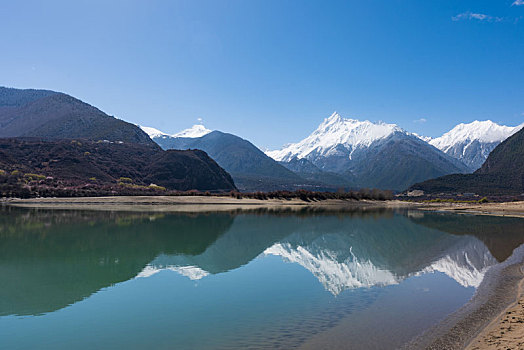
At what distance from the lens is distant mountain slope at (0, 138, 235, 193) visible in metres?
106

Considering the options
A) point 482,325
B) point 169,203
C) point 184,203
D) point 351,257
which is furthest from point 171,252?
point 184,203

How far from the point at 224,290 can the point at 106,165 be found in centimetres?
13045

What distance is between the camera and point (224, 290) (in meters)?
16.0

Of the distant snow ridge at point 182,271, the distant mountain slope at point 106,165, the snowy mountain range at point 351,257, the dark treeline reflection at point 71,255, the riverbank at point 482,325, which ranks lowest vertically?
the snowy mountain range at point 351,257

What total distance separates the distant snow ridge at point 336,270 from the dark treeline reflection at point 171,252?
62 mm

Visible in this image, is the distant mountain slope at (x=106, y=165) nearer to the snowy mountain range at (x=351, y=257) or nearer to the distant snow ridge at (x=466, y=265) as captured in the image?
the snowy mountain range at (x=351, y=257)

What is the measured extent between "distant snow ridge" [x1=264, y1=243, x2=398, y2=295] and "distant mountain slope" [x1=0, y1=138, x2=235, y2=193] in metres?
82.1

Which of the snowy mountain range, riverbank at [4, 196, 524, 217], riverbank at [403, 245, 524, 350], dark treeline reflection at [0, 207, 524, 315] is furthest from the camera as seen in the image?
riverbank at [4, 196, 524, 217]

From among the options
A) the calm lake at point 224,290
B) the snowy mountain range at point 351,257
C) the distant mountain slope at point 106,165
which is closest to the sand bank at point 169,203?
the distant mountain slope at point 106,165

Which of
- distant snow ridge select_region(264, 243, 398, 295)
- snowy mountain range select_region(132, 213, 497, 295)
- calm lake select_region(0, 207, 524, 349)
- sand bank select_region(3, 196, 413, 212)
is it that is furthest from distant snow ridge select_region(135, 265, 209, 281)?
sand bank select_region(3, 196, 413, 212)

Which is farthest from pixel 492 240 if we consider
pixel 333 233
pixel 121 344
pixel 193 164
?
pixel 193 164

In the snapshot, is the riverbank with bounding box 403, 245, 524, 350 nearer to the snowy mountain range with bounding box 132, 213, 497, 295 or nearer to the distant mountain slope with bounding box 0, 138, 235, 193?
the snowy mountain range with bounding box 132, 213, 497, 295

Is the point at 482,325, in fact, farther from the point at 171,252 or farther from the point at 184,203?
the point at 184,203

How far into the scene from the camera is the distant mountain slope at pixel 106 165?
105688 millimetres
